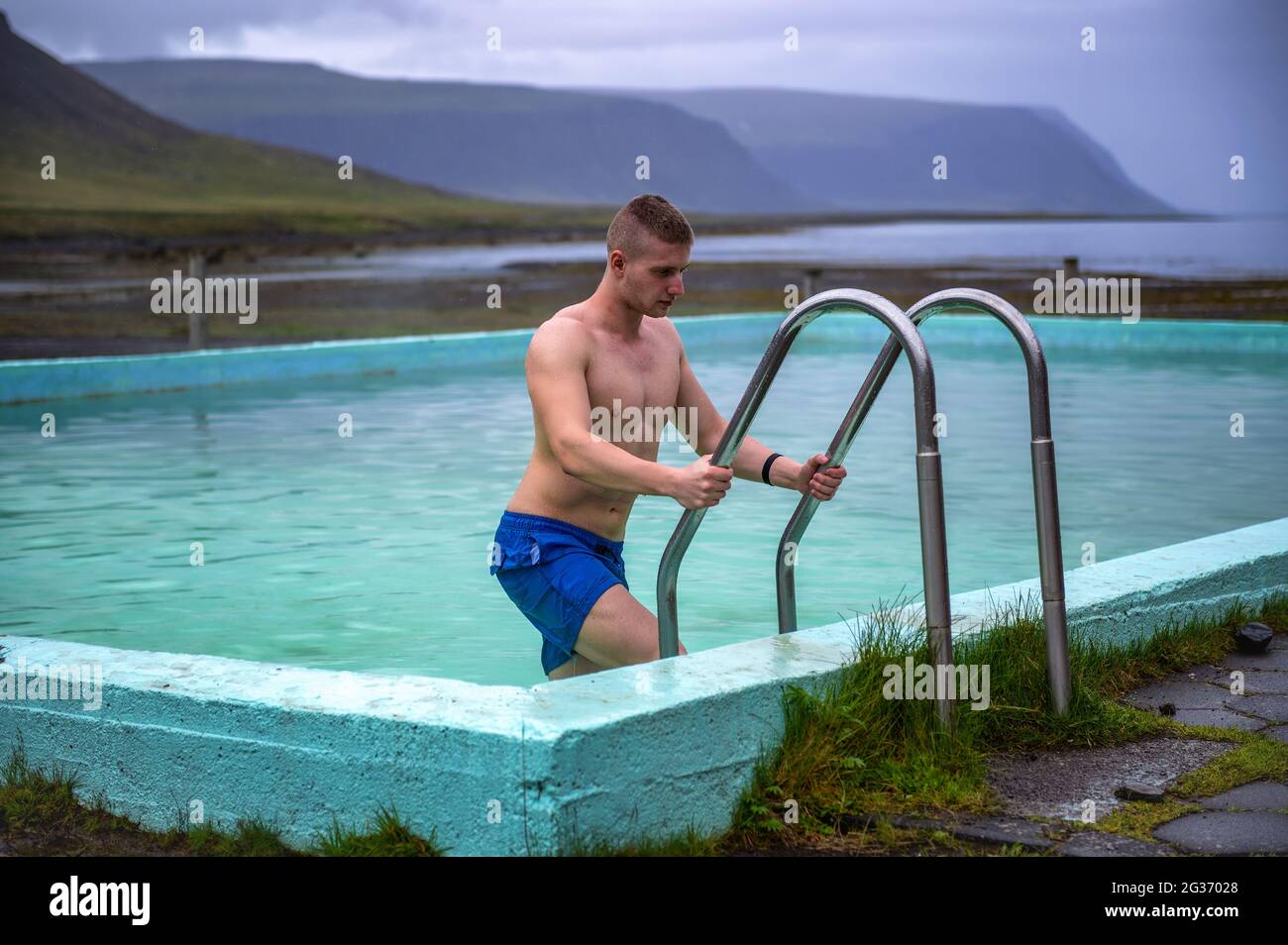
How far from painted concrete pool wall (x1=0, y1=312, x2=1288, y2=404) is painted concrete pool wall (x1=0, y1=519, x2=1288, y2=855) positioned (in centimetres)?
999

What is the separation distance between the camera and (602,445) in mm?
3250

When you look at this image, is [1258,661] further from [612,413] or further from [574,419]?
[574,419]

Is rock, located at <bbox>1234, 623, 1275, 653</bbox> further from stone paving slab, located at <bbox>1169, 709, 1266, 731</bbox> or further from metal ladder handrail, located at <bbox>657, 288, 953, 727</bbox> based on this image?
metal ladder handrail, located at <bbox>657, 288, 953, 727</bbox>

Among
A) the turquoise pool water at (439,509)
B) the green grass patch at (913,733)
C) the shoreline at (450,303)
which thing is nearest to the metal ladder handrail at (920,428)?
the green grass patch at (913,733)

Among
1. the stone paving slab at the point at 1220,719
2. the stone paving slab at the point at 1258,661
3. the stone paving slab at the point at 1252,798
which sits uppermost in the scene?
the stone paving slab at the point at 1258,661

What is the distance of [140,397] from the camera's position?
42.7 feet

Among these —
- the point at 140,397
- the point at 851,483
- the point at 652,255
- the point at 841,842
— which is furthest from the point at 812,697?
the point at 140,397

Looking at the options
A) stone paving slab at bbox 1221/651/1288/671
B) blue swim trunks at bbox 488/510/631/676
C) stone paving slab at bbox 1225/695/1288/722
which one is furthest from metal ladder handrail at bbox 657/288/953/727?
stone paving slab at bbox 1221/651/1288/671

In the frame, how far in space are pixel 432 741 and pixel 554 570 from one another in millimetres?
1142

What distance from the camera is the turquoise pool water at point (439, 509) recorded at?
5812mm

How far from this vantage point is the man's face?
3490 millimetres

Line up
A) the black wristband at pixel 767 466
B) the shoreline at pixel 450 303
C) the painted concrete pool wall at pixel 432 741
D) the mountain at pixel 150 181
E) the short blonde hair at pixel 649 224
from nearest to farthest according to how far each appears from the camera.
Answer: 1. the painted concrete pool wall at pixel 432 741
2. the short blonde hair at pixel 649 224
3. the black wristband at pixel 767 466
4. the shoreline at pixel 450 303
5. the mountain at pixel 150 181

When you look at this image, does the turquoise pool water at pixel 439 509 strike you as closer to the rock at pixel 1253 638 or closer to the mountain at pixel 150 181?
the rock at pixel 1253 638
